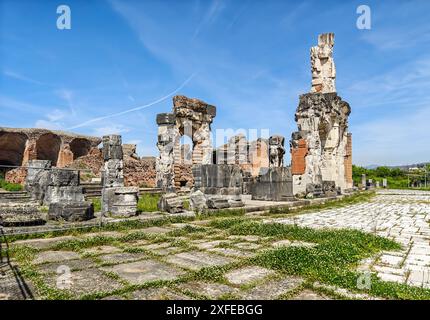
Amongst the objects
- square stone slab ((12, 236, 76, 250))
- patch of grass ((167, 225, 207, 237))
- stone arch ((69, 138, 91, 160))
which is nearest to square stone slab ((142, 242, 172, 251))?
patch of grass ((167, 225, 207, 237))

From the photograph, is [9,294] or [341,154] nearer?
[9,294]

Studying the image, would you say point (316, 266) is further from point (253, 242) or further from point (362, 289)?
point (253, 242)

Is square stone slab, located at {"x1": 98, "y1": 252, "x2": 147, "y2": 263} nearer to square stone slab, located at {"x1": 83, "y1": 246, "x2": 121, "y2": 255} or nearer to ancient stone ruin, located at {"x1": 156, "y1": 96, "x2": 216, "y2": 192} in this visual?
square stone slab, located at {"x1": 83, "y1": 246, "x2": 121, "y2": 255}

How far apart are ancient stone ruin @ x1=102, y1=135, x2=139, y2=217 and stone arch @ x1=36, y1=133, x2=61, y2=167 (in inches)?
1119

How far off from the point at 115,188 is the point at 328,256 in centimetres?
611

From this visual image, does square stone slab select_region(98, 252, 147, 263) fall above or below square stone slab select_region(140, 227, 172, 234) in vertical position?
below

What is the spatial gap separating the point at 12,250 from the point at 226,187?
736 centimetres

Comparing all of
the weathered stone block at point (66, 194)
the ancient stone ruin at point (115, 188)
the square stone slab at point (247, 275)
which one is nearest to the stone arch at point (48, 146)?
the weathered stone block at point (66, 194)

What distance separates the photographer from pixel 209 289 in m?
3.45

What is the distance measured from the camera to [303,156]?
16.9m

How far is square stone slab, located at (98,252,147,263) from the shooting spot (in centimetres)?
464


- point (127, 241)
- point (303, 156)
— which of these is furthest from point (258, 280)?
point (303, 156)

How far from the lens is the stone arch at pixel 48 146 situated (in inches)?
1373
